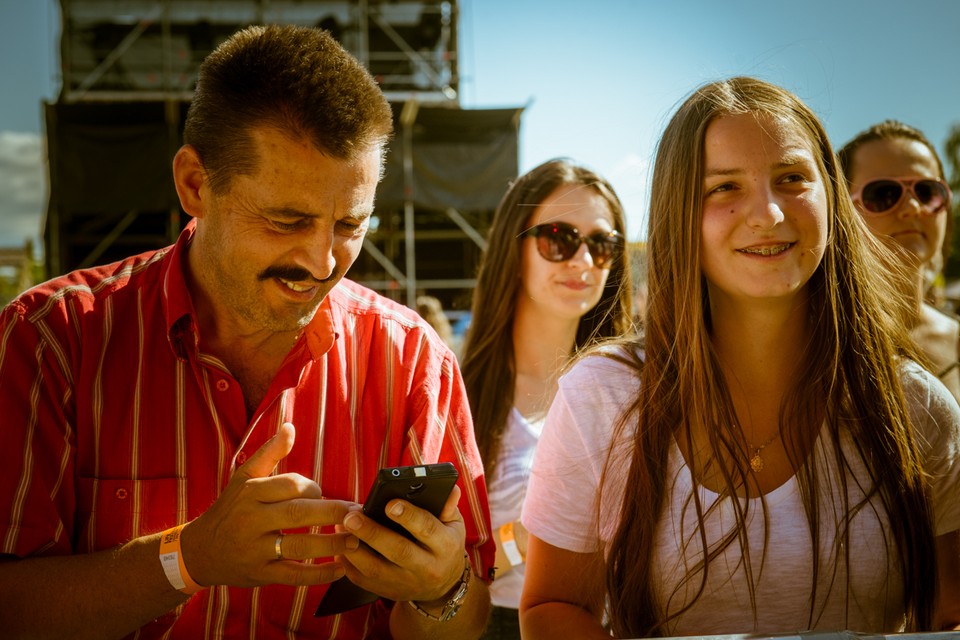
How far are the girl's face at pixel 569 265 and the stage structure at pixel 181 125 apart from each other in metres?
10.8

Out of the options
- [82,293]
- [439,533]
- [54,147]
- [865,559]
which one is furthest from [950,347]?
[54,147]

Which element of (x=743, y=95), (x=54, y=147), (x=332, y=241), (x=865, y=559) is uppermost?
(x=54, y=147)

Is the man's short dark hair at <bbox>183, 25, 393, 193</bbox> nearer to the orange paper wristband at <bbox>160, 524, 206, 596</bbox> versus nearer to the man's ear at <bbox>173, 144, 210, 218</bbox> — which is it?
the man's ear at <bbox>173, 144, 210, 218</bbox>

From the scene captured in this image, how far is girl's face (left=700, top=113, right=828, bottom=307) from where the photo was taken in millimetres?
1795

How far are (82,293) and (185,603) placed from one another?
71cm

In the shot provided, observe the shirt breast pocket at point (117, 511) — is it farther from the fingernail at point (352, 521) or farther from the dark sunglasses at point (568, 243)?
the dark sunglasses at point (568, 243)

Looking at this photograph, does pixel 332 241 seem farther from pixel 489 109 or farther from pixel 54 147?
pixel 54 147

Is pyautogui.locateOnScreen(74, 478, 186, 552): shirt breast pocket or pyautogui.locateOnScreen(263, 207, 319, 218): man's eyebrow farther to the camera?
pyautogui.locateOnScreen(263, 207, 319, 218): man's eyebrow

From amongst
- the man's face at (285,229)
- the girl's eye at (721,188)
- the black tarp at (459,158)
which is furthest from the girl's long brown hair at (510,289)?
the black tarp at (459,158)

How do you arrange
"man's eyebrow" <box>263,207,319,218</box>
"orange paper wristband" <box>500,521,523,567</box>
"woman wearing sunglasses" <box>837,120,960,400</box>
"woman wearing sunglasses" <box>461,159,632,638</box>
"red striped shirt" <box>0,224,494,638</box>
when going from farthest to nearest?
"woman wearing sunglasses" <box>837,120,960,400</box> < "woman wearing sunglasses" <box>461,159,632,638</box> < "orange paper wristband" <box>500,521,523,567</box> < "man's eyebrow" <box>263,207,319,218</box> < "red striped shirt" <box>0,224,494,638</box>

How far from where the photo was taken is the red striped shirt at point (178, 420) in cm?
158

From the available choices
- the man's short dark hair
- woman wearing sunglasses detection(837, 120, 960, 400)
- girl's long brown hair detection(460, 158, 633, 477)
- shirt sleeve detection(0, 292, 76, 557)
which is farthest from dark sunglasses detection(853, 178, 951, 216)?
shirt sleeve detection(0, 292, 76, 557)

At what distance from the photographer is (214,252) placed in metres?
1.80

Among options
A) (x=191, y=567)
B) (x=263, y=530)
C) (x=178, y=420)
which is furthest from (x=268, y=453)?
(x=178, y=420)
